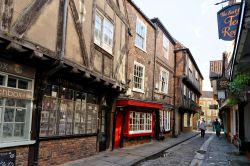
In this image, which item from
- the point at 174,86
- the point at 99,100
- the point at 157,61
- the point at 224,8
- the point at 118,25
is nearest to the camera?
the point at 224,8

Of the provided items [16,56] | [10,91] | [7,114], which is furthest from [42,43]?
[7,114]

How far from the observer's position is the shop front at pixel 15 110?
628cm

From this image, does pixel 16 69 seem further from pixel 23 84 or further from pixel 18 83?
pixel 23 84

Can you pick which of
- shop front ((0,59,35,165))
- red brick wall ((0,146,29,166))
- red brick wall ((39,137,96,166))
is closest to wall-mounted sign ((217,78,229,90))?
red brick wall ((39,137,96,166))

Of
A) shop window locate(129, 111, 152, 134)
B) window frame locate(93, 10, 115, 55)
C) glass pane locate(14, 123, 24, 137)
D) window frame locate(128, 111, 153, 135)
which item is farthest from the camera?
shop window locate(129, 111, 152, 134)

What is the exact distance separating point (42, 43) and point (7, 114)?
203 cm

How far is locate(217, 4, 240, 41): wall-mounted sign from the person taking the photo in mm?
8383

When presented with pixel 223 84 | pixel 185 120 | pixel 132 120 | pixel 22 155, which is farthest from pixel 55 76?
pixel 185 120

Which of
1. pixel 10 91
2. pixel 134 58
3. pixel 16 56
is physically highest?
pixel 134 58

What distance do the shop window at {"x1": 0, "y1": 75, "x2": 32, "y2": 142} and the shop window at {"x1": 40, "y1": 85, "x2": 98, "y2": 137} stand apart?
0.58 meters

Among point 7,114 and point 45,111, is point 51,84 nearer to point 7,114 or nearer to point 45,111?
point 45,111

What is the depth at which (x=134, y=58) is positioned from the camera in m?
14.5

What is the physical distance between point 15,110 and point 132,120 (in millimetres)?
8170

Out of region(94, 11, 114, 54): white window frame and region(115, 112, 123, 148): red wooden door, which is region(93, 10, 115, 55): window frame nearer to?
region(94, 11, 114, 54): white window frame
